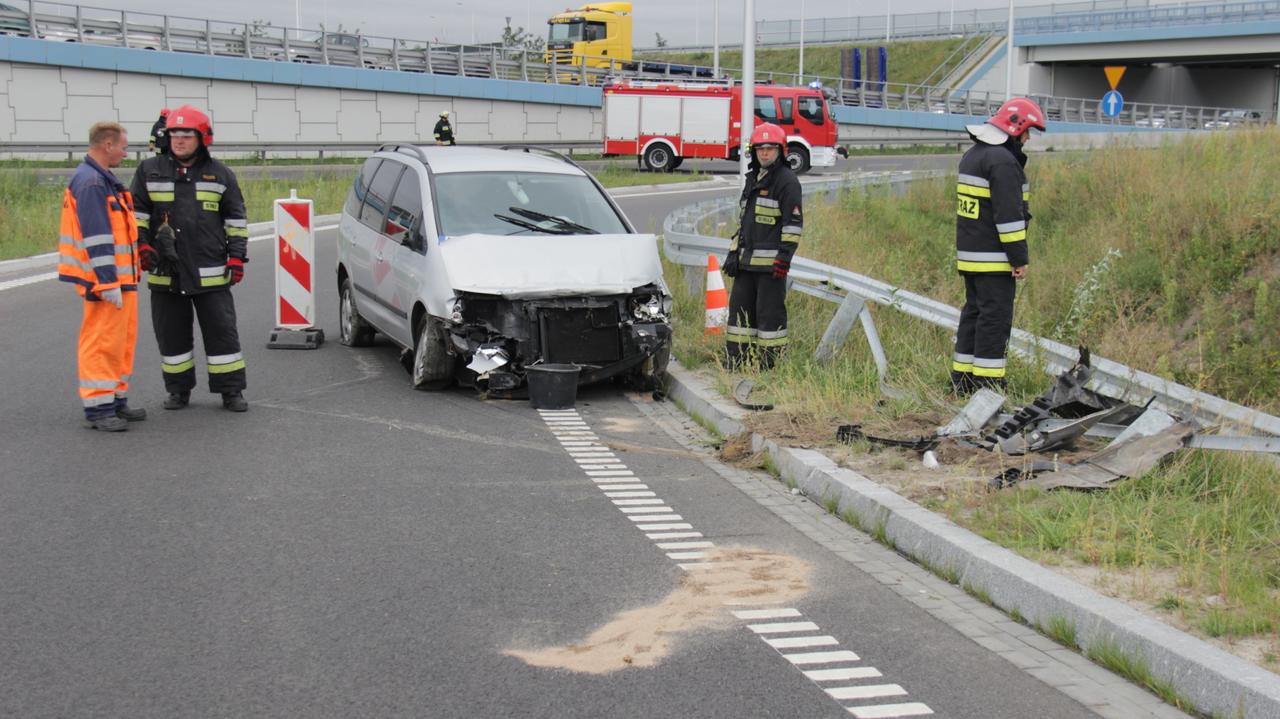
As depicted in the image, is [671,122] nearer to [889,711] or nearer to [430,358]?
[430,358]

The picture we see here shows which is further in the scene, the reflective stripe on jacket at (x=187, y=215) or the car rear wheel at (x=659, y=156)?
the car rear wheel at (x=659, y=156)

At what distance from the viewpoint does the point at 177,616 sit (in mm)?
5059

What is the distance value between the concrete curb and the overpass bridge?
1225 inches

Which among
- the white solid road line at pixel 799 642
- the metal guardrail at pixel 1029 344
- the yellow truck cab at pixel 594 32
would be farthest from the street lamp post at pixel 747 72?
the yellow truck cab at pixel 594 32

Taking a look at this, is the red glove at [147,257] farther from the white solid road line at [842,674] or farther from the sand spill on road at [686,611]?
the white solid road line at [842,674]

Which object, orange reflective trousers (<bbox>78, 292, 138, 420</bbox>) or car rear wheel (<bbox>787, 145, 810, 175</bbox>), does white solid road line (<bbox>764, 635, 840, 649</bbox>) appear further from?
car rear wheel (<bbox>787, 145, 810, 175</bbox>)

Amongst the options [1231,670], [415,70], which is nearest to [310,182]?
[415,70]

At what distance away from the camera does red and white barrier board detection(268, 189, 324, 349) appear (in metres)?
11.8

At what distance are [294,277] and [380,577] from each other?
676cm

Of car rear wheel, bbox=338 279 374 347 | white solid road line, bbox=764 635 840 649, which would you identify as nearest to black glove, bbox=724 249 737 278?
car rear wheel, bbox=338 279 374 347

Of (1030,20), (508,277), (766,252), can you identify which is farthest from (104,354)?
(1030,20)

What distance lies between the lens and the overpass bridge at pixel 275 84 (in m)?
37.0

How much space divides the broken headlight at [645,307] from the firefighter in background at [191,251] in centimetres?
283

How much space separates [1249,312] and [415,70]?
38.8 m
